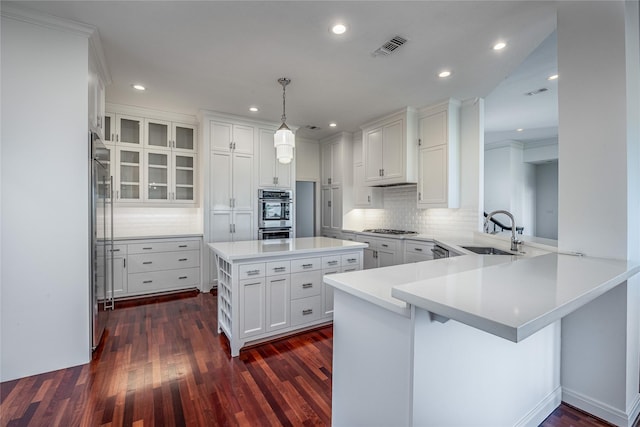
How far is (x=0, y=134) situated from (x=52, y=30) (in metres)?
0.88

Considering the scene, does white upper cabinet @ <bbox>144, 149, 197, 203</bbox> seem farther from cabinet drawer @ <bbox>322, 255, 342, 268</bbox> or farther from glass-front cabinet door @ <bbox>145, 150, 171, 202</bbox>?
cabinet drawer @ <bbox>322, 255, 342, 268</bbox>

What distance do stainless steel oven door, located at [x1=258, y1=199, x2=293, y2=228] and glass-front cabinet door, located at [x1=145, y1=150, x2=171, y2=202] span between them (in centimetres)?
143

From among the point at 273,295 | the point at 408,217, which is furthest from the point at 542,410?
the point at 408,217

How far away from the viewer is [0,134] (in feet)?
6.66

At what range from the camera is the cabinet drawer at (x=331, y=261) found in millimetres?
2865

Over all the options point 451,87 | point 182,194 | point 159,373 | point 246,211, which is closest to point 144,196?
point 182,194

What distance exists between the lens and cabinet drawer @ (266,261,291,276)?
253 cm

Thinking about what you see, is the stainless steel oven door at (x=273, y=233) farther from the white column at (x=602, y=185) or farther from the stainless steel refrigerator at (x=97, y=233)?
the white column at (x=602, y=185)

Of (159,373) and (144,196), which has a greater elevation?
(144,196)

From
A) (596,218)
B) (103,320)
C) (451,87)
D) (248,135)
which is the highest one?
(451,87)

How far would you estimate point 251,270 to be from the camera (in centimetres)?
244

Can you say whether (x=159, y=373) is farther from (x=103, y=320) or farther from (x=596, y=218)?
(x=596, y=218)

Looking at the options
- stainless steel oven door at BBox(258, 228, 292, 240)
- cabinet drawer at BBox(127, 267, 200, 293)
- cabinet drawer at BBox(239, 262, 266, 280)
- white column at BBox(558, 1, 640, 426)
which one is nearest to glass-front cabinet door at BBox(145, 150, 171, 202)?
cabinet drawer at BBox(127, 267, 200, 293)

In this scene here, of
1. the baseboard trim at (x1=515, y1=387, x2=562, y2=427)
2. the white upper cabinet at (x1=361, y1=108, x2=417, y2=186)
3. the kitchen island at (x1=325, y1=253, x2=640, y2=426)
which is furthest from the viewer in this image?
the white upper cabinet at (x1=361, y1=108, x2=417, y2=186)
